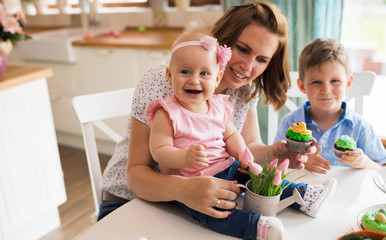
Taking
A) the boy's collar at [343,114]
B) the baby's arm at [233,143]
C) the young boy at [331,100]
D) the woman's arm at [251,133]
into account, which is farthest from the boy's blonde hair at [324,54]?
the baby's arm at [233,143]

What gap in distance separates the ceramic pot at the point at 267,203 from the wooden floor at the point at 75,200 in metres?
1.19

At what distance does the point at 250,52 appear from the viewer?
48.3 inches

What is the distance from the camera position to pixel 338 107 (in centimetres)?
154

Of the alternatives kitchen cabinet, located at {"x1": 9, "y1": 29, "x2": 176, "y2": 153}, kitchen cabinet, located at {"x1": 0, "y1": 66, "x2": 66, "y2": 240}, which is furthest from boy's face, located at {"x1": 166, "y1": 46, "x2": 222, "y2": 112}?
kitchen cabinet, located at {"x1": 9, "y1": 29, "x2": 176, "y2": 153}

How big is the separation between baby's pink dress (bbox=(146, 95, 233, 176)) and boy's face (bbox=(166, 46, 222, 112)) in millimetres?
50

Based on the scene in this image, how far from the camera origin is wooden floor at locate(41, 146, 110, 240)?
2.40 m

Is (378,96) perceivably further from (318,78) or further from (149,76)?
(149,76)

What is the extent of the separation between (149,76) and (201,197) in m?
0.50

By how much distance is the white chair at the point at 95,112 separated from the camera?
148 cm

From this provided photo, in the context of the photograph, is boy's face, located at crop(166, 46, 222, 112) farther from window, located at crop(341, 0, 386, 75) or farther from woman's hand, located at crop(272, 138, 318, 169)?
window, located at crop(341, 0, 386, 75)

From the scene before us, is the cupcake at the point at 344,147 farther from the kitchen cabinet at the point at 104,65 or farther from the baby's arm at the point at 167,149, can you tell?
the kitchen cabinet at the point at 104,65

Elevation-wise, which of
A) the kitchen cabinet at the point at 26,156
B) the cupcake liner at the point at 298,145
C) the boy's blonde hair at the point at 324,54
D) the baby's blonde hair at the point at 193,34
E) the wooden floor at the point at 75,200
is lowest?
the wooden floor at the point at 75,200

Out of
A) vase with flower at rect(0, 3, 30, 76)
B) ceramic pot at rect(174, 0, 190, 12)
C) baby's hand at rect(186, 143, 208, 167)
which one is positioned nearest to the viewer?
baby's hand at rect(186, 143, 208, 167)

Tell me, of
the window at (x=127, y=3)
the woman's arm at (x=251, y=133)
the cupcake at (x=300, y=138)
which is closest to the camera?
the cupcake at (x=300, y=138)
